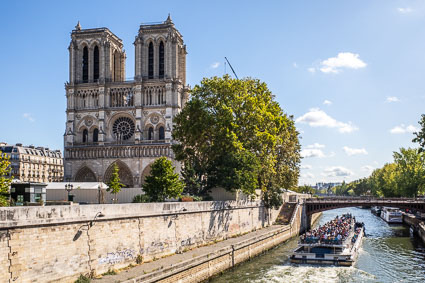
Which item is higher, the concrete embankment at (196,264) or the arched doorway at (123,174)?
the arched doorway at (123,174)

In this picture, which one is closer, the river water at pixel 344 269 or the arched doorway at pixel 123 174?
the river water at pixel 344 269

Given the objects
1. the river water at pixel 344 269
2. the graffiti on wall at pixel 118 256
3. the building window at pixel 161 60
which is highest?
the building window at pixel 161 60

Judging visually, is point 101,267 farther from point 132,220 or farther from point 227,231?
point 227,231

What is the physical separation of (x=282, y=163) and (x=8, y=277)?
3993 cm

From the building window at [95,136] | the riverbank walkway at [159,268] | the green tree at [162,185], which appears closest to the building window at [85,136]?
the building window at [95,136]

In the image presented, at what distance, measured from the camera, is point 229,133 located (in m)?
40.4

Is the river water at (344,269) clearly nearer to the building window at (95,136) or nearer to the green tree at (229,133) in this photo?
the green tree at (229,133)

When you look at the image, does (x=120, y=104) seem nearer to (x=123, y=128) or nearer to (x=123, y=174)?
(x=123, y=128)

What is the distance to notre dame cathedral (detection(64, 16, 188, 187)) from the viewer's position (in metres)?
67.9

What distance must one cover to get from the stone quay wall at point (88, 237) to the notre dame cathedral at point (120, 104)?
37.2 metres

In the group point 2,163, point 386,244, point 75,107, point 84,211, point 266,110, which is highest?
point 75,107

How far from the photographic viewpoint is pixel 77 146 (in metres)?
70.3

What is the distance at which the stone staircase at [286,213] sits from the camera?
5055 centimetres

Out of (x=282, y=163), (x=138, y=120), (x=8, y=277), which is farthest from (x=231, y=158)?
(x=138, y=120)
